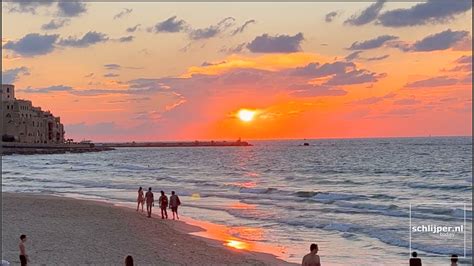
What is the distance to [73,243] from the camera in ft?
62.8

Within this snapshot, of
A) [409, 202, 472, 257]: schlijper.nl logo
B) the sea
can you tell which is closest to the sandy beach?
the sea

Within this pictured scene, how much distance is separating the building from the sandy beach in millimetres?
136441

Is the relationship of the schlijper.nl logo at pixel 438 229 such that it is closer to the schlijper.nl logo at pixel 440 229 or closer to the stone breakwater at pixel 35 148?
the schlijper.nl logo at pixel 440 229

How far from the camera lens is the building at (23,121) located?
156375mm

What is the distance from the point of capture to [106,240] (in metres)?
20.1

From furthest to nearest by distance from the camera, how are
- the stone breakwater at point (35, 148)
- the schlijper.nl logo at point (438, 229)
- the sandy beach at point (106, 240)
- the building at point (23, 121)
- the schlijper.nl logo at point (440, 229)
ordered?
the building at point (23, 121)
the stone breakwater at point (35, 148)
the schlijper.nl logo at point (440, 229)
the schlijper.nl logo at point (438, 229)
the sandy beach at point (106, 240)

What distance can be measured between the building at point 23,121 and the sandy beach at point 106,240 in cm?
13644

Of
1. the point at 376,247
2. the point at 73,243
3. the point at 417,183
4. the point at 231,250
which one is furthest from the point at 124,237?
the point at 417,183

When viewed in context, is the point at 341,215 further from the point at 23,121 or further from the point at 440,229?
the point at 23,121

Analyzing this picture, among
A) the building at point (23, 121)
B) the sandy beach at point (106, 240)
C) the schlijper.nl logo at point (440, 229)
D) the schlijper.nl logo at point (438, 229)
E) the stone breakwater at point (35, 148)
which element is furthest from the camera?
the building at point (23, 121)

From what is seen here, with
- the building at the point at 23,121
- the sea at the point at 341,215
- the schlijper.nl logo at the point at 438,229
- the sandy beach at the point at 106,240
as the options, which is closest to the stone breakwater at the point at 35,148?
the building at the point at 23,121

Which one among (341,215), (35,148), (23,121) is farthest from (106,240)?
(23,121)

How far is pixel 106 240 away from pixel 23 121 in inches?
5853

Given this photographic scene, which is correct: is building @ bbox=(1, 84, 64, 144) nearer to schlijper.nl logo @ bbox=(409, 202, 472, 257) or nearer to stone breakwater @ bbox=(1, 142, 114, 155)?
Result: stone breakwater @ bbox=(1, 142, 114, 155)
